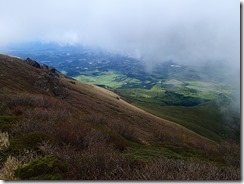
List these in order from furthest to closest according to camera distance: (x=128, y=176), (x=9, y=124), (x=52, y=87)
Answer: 1. (x=52, y=87)
2. (x=9, y=124)
3. (x=128, y=176)

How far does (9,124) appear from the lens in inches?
623

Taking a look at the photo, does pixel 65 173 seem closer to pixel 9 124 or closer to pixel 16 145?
pixel 16 145

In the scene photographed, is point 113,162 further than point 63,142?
No

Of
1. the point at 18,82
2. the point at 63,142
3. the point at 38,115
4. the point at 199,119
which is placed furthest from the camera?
the point at 199,119

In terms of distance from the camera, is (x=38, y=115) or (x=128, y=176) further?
(x=38, y=115)

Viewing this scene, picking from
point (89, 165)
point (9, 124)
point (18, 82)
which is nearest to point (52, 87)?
point (18, 82)

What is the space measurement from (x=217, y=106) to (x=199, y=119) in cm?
4450

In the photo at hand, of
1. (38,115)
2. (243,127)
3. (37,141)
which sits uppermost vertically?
(243,127)

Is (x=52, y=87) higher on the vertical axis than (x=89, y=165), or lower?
lower

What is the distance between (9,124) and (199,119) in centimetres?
14032

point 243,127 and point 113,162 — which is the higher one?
point 243,127

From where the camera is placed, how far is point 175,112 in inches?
5901

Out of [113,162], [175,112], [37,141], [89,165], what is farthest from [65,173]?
[175,112]

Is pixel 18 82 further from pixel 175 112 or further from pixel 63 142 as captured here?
pixel 175 112
